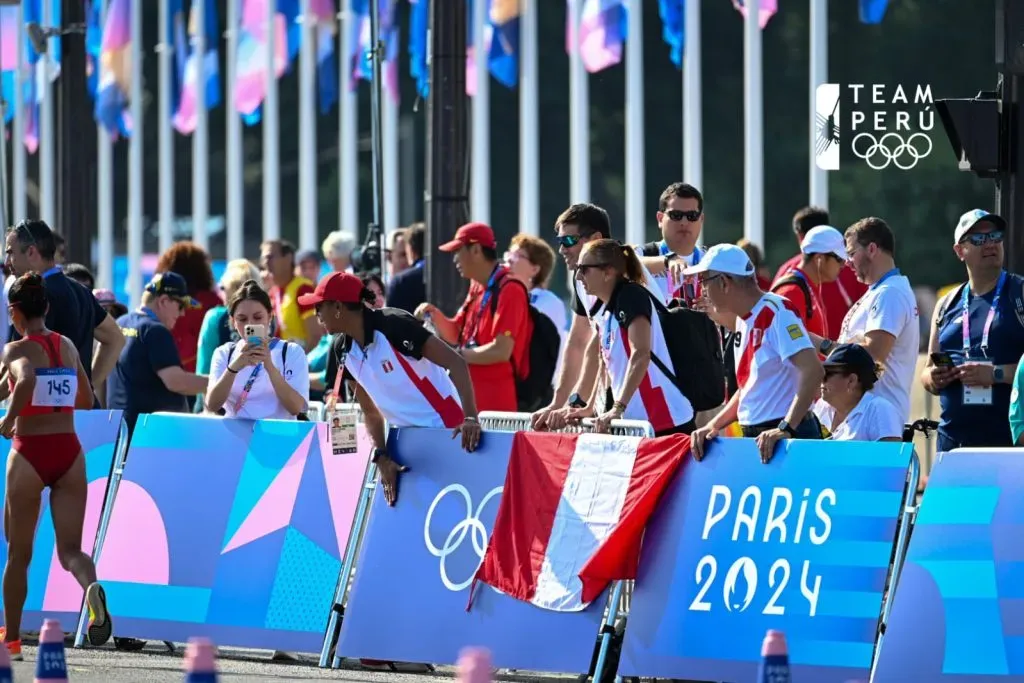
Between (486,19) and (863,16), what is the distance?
799 cm

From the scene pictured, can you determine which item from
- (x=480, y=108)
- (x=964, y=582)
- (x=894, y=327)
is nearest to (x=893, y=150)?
(x=894, y=327)

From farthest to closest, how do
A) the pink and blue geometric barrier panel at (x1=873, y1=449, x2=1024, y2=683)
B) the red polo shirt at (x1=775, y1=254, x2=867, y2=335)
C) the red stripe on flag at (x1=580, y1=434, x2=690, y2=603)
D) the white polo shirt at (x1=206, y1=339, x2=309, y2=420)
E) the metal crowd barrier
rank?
the red polo shirt at (x1=775, y1=254, x2=867, y2=335), the white polo shirt at (x1=206, y1=339, x2=309, y2=420), the metal crowd barrier, the red stripe on flag at (x1=580, y1=434, x2=690, y2=603), the pink and blue geometric barrier panel at (x1=873, y1=449, x2=1024, y2=683)

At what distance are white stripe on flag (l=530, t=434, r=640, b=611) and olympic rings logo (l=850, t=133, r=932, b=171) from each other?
311 centimetres

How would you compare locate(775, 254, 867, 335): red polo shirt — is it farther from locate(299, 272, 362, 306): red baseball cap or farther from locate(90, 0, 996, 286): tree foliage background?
locate(90, 0, 996, 286): tree foliage background

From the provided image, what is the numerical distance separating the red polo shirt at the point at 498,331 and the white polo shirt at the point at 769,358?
226cm

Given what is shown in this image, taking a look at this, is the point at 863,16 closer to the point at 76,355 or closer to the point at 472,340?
the point at 472,340

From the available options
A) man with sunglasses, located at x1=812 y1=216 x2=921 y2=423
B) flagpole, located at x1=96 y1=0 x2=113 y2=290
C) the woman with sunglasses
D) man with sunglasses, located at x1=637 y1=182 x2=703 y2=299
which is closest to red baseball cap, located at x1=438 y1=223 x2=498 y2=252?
man with sunglasses, located at x1=637 y1=182 x2=703 y2=299

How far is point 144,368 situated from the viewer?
11.5m

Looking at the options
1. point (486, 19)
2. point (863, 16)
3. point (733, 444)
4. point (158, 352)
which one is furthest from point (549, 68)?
point (733, 444)

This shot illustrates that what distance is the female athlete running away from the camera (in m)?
9.35

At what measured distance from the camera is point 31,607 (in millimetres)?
10320

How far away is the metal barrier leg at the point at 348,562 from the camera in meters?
9.26

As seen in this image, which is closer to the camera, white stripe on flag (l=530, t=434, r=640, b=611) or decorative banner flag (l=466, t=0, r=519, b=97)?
white stripe on flag (l=530, t=434, r=640, b=611)

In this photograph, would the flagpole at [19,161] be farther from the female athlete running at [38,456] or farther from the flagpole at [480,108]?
the female athlete running at [38,456]
